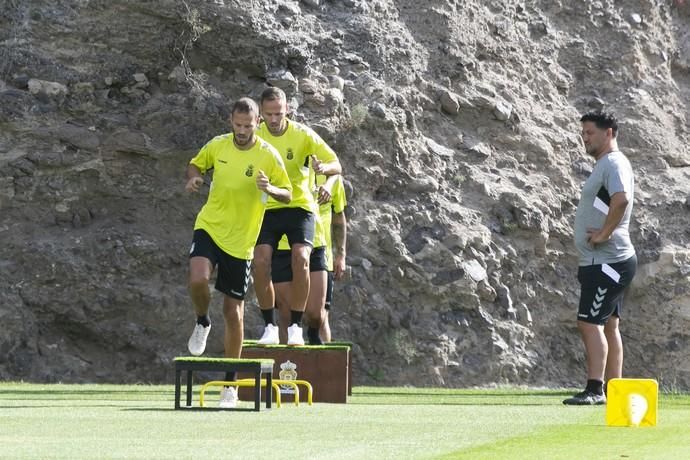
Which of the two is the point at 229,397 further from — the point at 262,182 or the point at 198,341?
the point at 262,182

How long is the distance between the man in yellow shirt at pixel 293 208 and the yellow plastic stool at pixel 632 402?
4247 mm

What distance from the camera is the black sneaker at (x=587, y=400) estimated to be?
11.4 metres

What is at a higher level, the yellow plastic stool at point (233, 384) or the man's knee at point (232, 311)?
the man's knee at point (232, 311)

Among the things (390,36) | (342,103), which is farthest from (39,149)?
(390,36)

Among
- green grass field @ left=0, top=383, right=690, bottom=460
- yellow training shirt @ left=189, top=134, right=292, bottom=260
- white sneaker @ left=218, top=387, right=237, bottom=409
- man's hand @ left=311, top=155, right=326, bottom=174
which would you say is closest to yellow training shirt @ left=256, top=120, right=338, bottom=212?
man's hand @ left=311, top=155, right=326, bottom=174

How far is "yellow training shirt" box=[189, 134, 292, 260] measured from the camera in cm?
1120

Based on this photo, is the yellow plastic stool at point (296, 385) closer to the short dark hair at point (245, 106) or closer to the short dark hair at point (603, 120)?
the short dark hair at point (245, 106)

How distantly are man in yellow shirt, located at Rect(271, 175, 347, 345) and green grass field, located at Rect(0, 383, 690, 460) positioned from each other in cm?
143

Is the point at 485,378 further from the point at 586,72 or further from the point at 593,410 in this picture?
the point at 593,410

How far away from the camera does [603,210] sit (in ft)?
39.2

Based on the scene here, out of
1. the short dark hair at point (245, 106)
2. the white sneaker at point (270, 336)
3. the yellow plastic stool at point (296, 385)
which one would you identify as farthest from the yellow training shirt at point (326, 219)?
the short dark hair at point (245, 106)

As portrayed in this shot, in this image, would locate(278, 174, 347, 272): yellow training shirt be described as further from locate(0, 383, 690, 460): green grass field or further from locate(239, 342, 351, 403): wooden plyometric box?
locate(0, 383, 690, 460): green grass field

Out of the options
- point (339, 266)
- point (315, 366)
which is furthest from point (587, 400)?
point (339, 266)

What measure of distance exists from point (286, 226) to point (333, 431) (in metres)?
4.58
